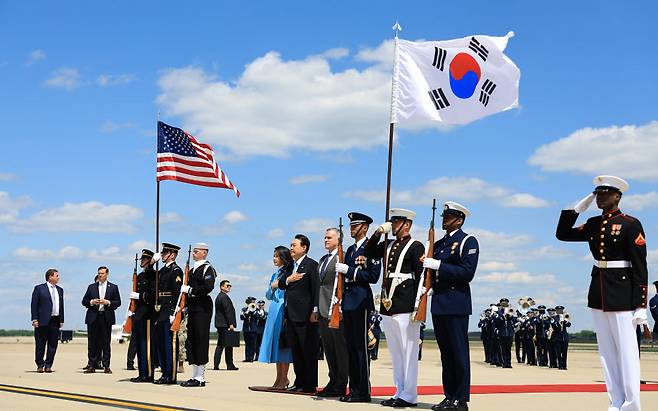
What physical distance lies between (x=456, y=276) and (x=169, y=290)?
5555 millimetres

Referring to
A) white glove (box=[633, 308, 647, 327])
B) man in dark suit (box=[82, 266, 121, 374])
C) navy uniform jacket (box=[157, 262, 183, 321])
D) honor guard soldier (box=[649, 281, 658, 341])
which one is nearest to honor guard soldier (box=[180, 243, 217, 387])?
navy uniform jacket (box=[157, 262, 183, 321])

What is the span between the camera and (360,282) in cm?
1070

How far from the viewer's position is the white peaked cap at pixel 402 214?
1045 cm

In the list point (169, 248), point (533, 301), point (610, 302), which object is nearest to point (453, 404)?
point (610, 302)

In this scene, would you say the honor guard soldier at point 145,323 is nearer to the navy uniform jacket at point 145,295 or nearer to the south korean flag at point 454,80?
the navy uniform jacket at point 145,295

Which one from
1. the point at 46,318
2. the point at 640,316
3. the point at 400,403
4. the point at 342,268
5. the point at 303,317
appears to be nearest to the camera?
the point at 640,316

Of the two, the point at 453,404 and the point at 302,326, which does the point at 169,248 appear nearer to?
the point at 302,326

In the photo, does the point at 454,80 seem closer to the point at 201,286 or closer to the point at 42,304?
the point at 201,286

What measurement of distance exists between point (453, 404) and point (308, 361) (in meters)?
3.22

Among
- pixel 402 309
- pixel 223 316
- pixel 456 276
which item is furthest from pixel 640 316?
pixel 223 316

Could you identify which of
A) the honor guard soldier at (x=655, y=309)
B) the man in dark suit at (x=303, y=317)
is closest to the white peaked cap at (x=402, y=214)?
the man in dark suit at (x=303, y=317)

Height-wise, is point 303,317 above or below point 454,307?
below

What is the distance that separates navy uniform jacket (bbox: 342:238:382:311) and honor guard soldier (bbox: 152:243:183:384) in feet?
11.5

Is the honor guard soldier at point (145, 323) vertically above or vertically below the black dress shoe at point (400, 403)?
above
